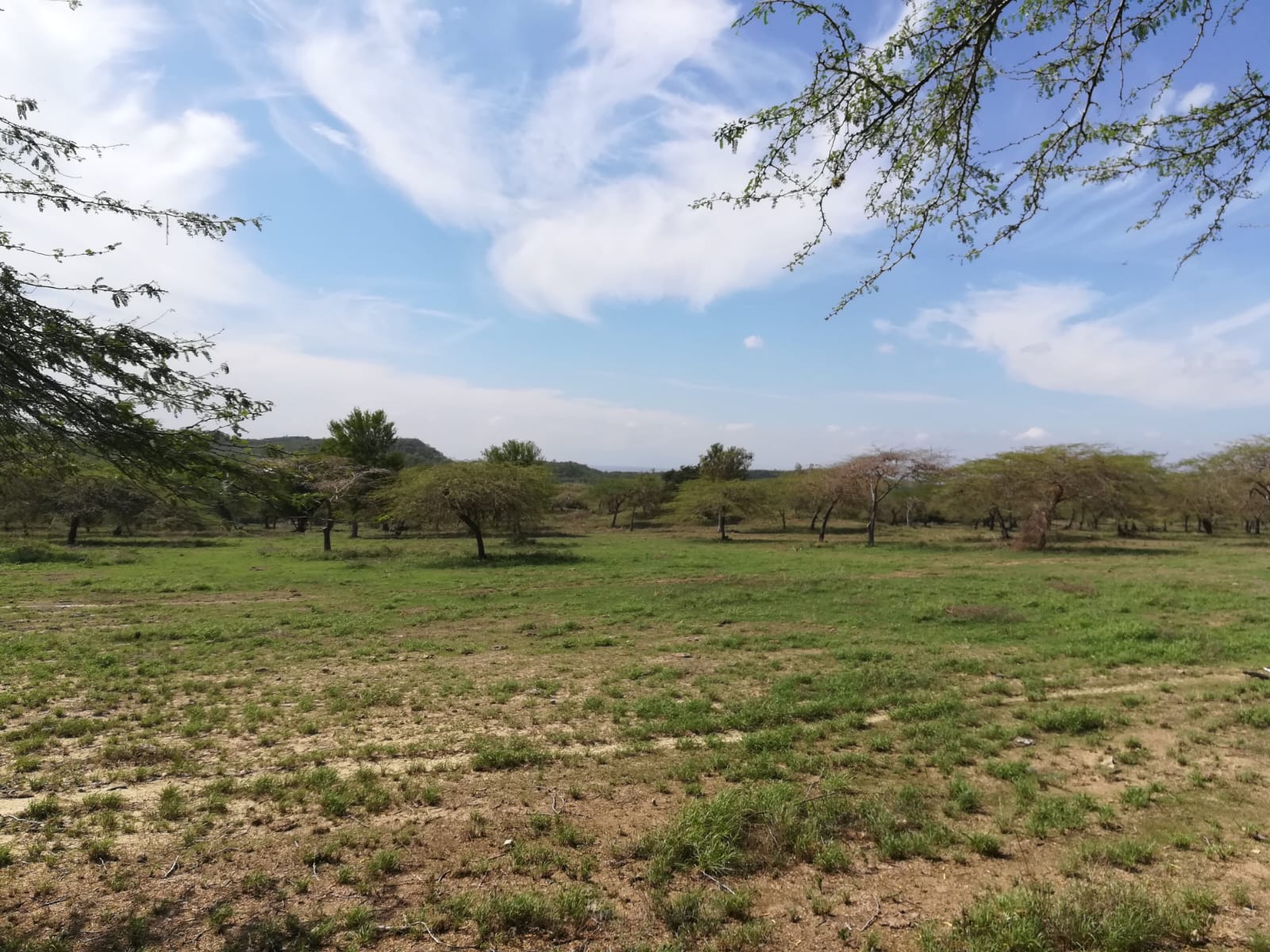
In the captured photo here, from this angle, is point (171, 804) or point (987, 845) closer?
point (987, 845)

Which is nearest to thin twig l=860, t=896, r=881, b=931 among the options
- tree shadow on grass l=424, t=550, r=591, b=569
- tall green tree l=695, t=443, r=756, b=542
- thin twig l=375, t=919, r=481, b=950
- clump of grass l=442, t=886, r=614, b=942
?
clump of grass l=442, t=886, r=614, b=942

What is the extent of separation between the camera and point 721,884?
4.12 m

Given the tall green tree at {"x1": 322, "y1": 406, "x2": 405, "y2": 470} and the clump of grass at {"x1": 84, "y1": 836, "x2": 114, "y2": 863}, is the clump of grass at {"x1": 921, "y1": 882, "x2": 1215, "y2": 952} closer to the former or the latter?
the clump of grass at {"x1": 84, "y1": 836, "x2": 114, "y2": 863}

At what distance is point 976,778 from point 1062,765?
1.04 metres

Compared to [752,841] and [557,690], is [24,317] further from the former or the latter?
[557,690]

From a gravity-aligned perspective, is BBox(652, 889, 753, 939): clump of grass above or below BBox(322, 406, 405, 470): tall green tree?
below

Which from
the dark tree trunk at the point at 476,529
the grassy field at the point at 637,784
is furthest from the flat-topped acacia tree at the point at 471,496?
the grassy field at the point at 637,784

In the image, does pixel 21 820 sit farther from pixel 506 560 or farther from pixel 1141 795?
pixel 506 560

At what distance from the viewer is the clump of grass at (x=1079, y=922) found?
11.2 ft

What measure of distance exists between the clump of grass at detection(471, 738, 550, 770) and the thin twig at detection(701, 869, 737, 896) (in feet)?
7.90

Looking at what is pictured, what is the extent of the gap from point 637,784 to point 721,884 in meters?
1.68

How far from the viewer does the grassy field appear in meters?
3.74

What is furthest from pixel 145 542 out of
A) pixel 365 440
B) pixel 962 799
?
pixel 962 799

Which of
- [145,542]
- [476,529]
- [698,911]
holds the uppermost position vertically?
[476,529]
